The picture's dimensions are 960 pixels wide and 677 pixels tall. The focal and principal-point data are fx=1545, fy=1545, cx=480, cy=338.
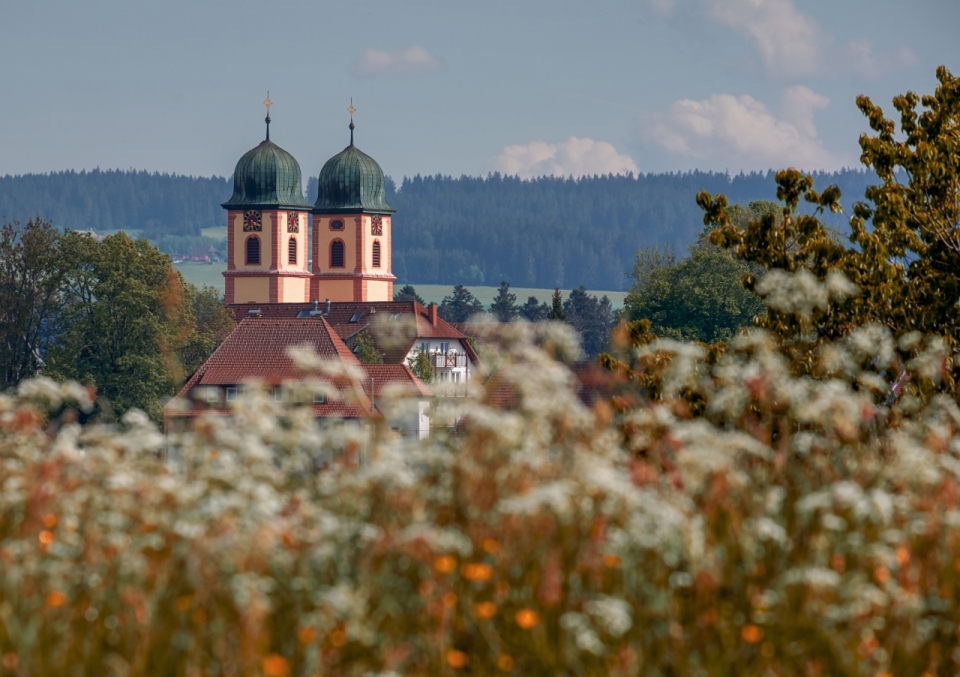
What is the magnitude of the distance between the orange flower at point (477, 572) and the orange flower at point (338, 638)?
0.39 m

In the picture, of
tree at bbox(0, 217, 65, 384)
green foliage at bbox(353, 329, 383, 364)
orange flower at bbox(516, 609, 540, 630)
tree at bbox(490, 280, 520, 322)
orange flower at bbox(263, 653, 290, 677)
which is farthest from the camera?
tree at bbox(490, 280, 520, 322)

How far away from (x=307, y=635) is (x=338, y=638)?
A: 16cm

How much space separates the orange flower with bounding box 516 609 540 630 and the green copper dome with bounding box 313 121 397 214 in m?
104

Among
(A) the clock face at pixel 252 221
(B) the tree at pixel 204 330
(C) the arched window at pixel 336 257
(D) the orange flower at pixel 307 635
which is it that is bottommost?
(D) the orange flower at pixel 307 635

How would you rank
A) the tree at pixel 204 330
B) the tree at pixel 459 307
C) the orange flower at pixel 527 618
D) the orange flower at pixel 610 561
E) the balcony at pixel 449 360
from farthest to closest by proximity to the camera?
1. the tree at pixel 459 307
2. the balcony at pixel 449 360
3. the tree at pixel 204 330
4. the orange flower at pixel 610 561
5. the orange flower at pixel 527 618

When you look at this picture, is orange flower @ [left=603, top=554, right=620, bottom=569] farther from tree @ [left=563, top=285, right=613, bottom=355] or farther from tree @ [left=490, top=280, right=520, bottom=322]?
tree @ [left=490, top=280, right=520, bottom=322]

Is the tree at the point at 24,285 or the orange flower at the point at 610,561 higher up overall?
the tree at the point at 24,285

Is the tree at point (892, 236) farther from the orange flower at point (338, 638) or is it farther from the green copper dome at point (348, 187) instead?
the green copper dome at point (348, 187)

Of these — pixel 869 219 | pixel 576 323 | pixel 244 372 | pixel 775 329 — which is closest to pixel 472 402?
pixel 775 329

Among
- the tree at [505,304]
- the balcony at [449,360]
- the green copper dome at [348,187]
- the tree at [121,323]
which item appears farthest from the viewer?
the tree at [505,304]

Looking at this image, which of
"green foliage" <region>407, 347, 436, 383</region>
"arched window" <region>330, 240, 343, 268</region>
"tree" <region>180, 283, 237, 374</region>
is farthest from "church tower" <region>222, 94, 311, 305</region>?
"green foliage" <region>407, 347, 436, 383</region>

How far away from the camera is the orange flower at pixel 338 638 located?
14.0 feet

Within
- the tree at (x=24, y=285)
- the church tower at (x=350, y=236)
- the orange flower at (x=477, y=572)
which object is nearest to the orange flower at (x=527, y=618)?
the orange flower at (x=477, y=572)

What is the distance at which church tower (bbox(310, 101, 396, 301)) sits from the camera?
348ft
